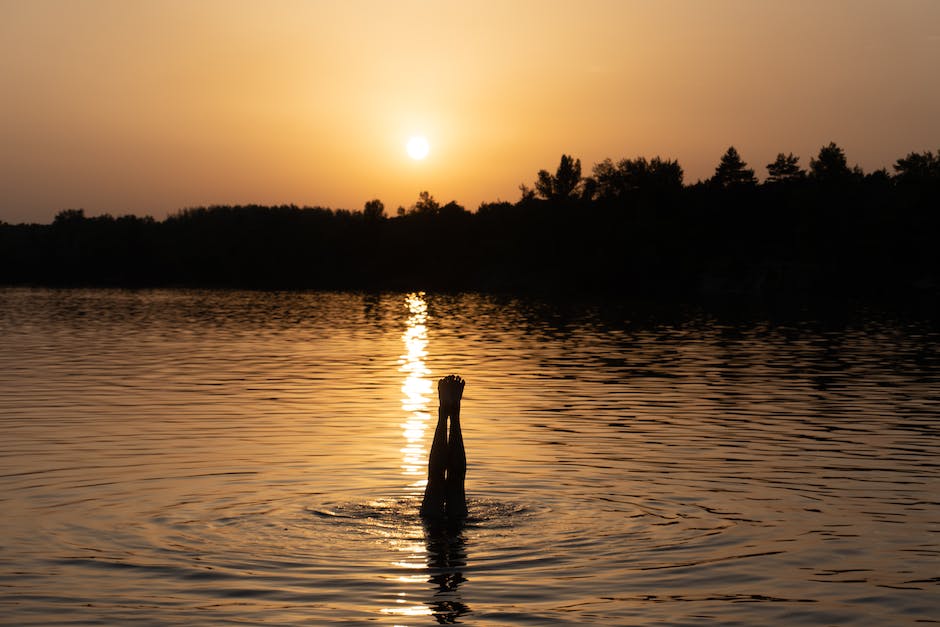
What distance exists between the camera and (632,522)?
19359mm

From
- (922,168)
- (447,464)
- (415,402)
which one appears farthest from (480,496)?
(922,168)

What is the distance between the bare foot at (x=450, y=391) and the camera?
1786cm

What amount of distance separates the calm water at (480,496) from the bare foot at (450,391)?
2.16 meters

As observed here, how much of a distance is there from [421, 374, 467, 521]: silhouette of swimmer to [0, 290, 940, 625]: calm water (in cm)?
45

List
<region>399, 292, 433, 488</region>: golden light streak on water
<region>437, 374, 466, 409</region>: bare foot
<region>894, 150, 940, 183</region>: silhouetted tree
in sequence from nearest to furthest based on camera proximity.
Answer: <region>437, 374, 466, 409</region>: bare foot < <region>399, 292, 433, 488</region>: golden light streak on water < <region>894, 150, 940, 183</region>: silhouetted tree

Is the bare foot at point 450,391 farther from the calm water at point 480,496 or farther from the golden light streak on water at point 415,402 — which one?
the golden light streak on water at point 415,402

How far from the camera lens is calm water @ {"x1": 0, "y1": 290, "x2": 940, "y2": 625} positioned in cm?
1483

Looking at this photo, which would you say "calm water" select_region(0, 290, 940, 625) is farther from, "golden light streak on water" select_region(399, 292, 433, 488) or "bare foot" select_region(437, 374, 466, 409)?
"bare foot" select_region(437, 374, 466, 409)

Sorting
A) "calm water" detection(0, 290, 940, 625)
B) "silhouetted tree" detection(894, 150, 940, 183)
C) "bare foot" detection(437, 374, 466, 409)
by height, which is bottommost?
"calm water" detection(0, 290, 940, 625)

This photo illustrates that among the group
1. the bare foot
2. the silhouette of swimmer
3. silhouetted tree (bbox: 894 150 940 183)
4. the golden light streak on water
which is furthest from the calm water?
silhouetted tree (bbox: 894 150 940 183)

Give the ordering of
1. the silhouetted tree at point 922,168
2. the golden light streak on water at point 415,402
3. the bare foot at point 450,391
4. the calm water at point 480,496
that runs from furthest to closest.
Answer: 1. the silhouetted tree at point 922,168
2. the golden light streak on water at point 415,402
3. the bare foot at point 450,391
4. the calm water at point 480,496

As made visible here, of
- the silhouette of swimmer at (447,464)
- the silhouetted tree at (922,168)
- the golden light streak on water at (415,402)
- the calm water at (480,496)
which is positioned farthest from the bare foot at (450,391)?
the silhouetted tree at (922,168)

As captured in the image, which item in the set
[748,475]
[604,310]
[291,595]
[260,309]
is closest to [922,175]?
[604,310]

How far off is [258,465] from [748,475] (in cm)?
1052
